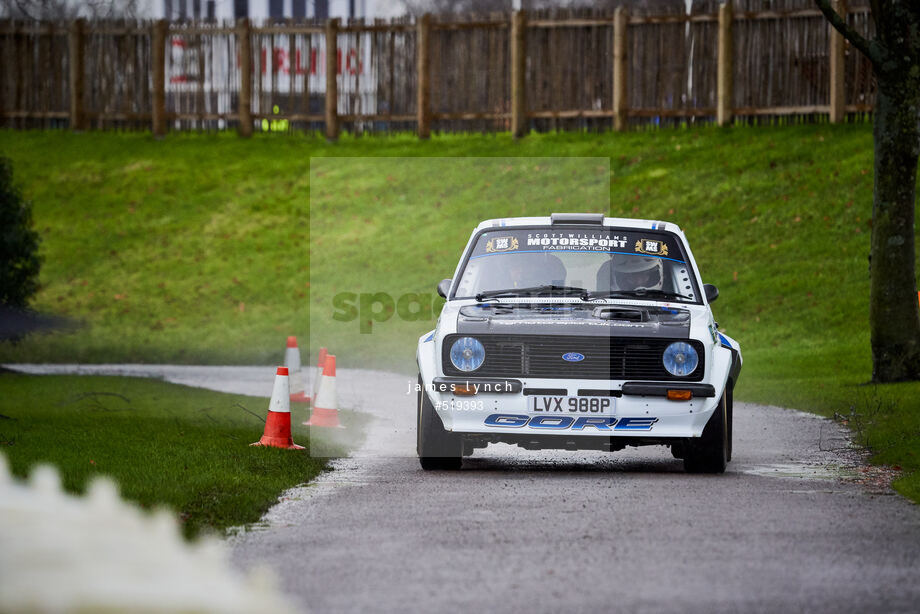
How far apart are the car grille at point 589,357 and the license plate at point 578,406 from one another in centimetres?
16

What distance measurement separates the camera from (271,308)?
25891 mm

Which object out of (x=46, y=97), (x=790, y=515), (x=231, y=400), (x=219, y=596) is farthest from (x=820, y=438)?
(x=46, y=97)

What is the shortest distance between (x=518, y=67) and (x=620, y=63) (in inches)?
90.3

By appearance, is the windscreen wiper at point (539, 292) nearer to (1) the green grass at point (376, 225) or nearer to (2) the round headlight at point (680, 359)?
(2) the round headlight at point (680, 359)

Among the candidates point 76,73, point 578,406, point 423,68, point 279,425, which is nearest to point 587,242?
point 578,406

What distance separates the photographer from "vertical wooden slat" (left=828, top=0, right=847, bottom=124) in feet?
89.7

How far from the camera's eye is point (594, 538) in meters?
7.58

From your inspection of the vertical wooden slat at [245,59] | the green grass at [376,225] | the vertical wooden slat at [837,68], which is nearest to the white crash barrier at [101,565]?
the green grass at [376,225]

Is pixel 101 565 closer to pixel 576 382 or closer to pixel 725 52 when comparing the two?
pixel 576 382

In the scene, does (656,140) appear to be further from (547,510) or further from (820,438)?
(547,510)

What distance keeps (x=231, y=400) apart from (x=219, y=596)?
12085 millimetres

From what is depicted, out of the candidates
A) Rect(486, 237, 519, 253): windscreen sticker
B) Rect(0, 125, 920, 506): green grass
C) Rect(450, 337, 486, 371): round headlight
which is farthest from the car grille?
Rect(0, 125, 920, 506): green grass

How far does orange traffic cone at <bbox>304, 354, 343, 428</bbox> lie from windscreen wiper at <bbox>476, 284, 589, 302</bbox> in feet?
9.98

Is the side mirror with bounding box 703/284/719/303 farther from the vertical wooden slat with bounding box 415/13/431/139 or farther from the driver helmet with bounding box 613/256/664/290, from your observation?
the vertical wooden slat with bounding box 415/13/431/139
